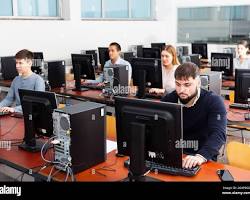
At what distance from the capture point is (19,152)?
2551 mm

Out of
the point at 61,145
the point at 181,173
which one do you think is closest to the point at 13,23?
the point at 61,145

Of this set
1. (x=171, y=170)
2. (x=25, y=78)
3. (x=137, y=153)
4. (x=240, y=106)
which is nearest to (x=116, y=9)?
(x=25, y=78)

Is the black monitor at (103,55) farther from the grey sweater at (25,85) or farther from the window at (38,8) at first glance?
the grey sweater at (25,85)

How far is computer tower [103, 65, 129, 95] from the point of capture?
4336mm

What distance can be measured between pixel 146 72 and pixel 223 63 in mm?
2234

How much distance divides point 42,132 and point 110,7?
6587 mm

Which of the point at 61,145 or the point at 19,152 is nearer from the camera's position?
the point at 61,145

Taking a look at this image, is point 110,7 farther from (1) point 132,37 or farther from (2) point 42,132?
(2) point 42,132

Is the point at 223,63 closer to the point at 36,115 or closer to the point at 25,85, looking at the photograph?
the point at 25,85

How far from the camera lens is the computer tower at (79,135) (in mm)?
2115

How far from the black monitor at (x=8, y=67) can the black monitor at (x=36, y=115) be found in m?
3.52
